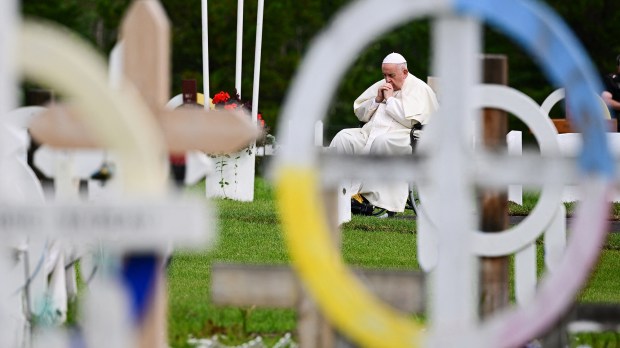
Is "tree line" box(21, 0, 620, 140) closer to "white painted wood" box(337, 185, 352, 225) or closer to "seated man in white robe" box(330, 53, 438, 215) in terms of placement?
"seated man in white robe" box(330, 53, 438, 215)

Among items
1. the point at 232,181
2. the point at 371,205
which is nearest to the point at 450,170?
the point at 371,205

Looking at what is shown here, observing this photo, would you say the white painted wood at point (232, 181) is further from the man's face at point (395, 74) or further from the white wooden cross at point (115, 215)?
the white wooden cross at point (115, 215)

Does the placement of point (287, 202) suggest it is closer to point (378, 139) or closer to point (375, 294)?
point (375, 294)

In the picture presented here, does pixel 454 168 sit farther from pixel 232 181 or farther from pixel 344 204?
pixel 232 181

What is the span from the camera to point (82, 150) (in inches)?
166

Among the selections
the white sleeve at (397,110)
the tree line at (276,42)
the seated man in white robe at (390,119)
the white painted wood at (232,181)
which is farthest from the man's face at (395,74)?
the tree line at (276,42)

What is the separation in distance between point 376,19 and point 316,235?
533mm

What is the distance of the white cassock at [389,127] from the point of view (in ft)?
46.5

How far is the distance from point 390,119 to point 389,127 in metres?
0.08

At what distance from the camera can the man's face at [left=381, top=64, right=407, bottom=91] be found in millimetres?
14195

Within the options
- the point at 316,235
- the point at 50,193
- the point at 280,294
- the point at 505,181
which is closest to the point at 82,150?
the point at 316,235

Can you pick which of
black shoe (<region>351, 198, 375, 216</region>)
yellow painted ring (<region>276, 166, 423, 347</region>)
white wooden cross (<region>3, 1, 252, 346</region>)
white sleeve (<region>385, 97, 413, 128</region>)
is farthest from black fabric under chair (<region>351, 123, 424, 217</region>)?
white wooden cross (<region>3, 1, 252, 346</region>)

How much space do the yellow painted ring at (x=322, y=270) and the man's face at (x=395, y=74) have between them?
33.5 ft

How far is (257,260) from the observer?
10500 millimetres
